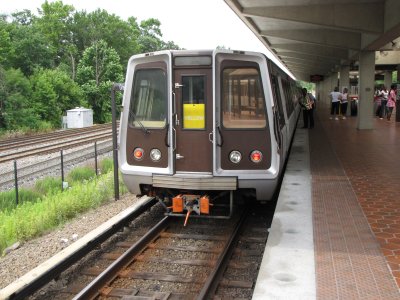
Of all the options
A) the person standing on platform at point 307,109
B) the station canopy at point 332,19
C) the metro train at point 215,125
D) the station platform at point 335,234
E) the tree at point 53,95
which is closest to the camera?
the station platform at point 335,234

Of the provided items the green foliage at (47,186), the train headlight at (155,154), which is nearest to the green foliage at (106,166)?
the green foliage at (47,186)

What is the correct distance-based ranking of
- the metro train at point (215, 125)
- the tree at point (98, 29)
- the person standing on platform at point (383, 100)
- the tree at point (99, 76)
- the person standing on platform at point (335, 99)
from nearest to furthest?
the metro train at point (215, 125)
the person standing on platform at point (383, 100)
the person standing on platform at point (335, 99)
the tree at point (99, 76)
the tree at point (98, 29)

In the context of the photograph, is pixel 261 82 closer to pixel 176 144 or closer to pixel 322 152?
pixel 176 144

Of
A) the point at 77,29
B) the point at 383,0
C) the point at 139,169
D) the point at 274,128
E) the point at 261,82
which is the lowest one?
the point at 139,169

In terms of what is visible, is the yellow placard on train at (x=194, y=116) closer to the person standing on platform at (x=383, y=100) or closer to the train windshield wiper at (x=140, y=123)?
the train windshield wiper at (x=140, y=123)

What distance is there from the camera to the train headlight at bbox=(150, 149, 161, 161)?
6.56 m

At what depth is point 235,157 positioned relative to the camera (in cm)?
638

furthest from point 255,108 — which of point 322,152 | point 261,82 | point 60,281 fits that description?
point 322,152

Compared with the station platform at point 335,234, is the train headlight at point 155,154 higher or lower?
higher

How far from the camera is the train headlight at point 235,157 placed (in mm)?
6375

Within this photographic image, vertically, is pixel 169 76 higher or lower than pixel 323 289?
higher

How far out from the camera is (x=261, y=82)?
6367 mm

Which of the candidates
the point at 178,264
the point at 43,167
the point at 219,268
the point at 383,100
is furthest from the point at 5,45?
the point at 219,268

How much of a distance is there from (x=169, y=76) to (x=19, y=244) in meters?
3.31
